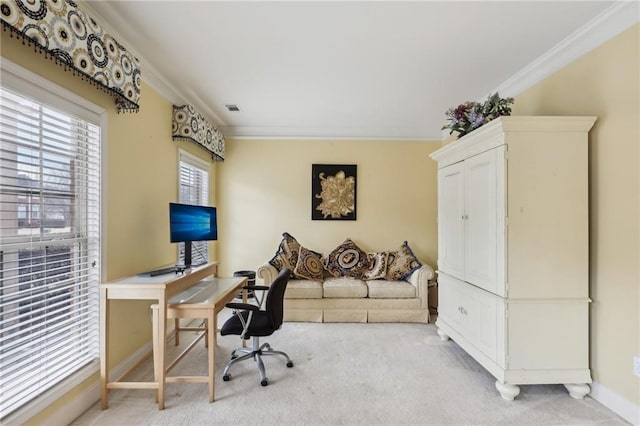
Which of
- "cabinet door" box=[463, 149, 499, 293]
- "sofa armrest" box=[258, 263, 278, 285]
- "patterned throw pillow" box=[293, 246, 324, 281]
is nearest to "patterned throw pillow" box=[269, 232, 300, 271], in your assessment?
"patterned throw pillow" box=[293, 246, 324, 281]

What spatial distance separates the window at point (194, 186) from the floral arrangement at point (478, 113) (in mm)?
2956

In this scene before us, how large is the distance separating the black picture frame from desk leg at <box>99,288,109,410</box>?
2.87 m

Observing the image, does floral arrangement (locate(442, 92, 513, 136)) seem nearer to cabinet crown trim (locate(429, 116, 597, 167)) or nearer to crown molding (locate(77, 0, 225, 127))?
cabinet crown trim (locate(429, 116, 597, 167))

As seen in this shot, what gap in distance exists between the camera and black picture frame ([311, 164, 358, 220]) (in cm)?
439

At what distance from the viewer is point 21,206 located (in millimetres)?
1507

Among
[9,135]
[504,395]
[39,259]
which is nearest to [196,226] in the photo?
[39,259]

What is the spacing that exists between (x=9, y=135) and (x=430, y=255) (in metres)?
4.58

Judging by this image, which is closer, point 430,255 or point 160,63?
point 160,63

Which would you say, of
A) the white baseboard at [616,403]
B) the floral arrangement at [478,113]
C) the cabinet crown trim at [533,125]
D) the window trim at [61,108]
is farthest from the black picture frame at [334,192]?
the white baseboard at [616,403]

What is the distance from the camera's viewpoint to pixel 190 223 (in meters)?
2.68

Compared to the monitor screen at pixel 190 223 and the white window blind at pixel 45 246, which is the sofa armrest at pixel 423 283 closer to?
the monitor screen at pixel 190 223

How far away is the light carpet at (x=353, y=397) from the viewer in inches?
72.4

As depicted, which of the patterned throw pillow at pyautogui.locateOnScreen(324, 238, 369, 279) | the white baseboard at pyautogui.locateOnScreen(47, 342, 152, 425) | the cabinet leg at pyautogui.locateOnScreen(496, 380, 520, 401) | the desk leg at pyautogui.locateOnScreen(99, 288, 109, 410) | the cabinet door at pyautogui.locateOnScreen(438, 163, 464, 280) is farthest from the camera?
the patterned throw pillow at pyautogui.locateOnScreen(324, 238, 369, 279)

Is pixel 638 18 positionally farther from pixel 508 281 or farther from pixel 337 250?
pixel 337 250
